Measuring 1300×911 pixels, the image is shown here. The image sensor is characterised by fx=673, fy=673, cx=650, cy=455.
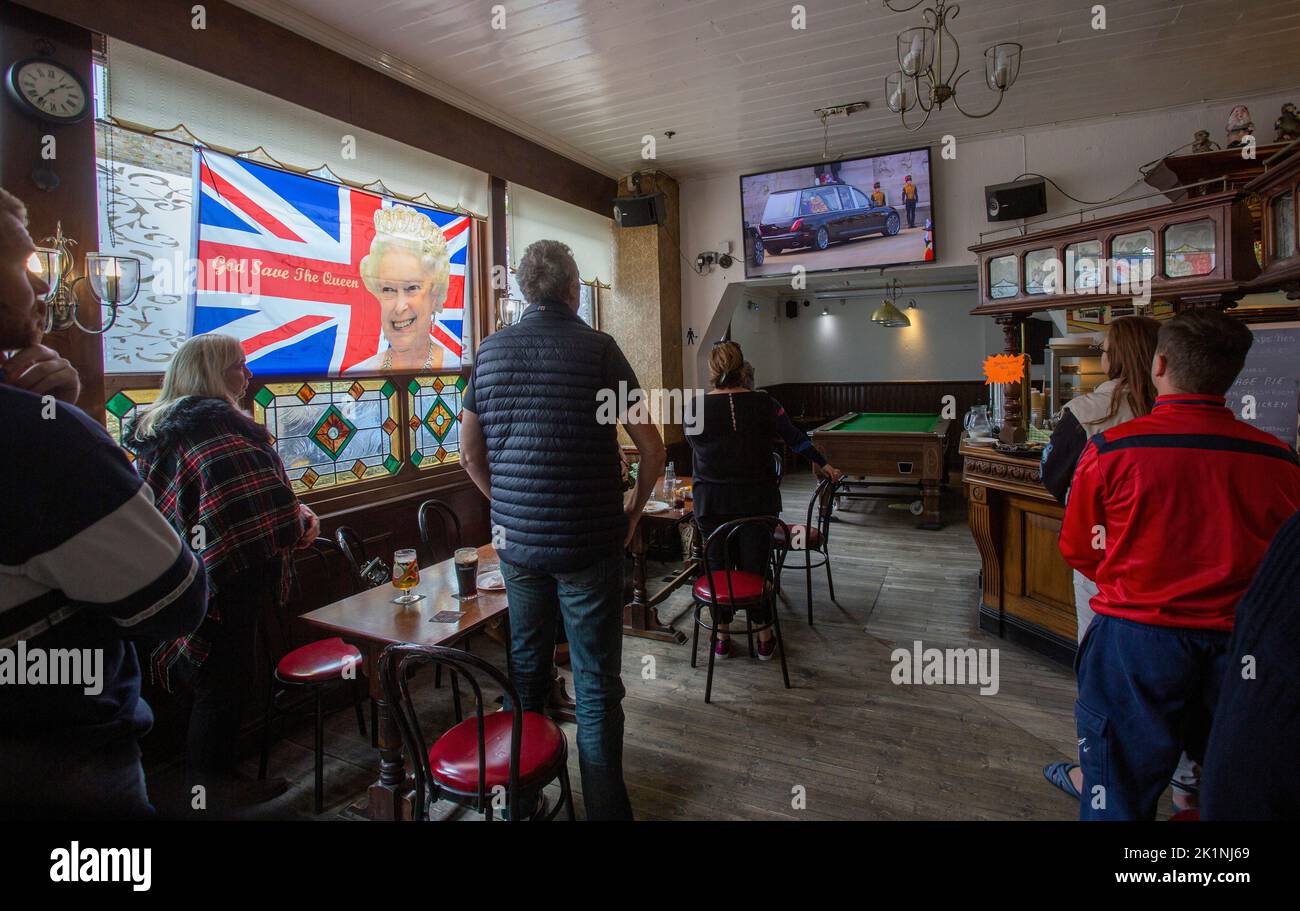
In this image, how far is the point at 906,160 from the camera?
17.7 ft

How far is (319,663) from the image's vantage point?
8.23ft

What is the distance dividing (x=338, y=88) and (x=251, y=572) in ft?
8.45

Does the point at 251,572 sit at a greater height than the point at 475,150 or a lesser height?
lesser

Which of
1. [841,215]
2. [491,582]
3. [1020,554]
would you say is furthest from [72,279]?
[841,215]

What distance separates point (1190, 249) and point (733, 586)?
2895 mm

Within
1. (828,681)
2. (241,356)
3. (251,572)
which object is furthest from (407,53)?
(828,681)

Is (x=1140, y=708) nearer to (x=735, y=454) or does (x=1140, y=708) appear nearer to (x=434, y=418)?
(x=735, y=454)

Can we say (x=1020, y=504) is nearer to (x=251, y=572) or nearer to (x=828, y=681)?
(x=828, y=681)

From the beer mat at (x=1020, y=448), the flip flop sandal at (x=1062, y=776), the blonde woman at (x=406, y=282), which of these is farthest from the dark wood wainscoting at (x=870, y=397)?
the flip flop sandal at (x=1062, y=776)

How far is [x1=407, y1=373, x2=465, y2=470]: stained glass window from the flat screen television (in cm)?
298

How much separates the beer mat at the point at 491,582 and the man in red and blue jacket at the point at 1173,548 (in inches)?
73.9

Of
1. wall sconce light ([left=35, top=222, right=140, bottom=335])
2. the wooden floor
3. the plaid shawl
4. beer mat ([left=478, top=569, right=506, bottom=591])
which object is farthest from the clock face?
the wooden floor

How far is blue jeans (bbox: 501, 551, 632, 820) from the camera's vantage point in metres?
1.97

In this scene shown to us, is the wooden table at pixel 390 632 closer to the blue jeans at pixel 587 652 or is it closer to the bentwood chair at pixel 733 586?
the blue jeans at pixel 587 652
